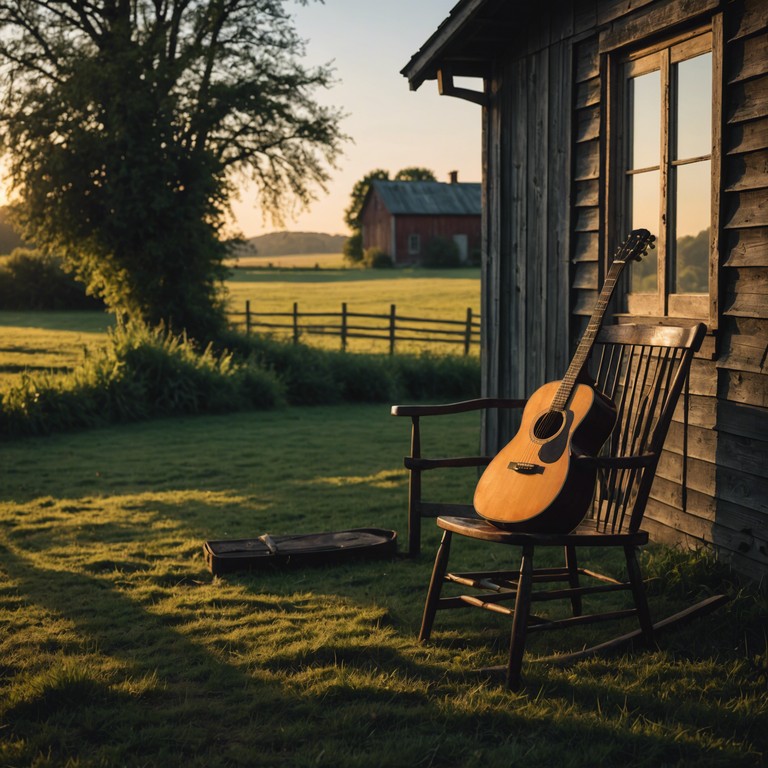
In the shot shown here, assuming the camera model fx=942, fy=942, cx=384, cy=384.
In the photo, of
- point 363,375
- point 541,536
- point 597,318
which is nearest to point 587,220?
point 597,318

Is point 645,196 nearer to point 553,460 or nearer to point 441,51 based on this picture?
point 553,460

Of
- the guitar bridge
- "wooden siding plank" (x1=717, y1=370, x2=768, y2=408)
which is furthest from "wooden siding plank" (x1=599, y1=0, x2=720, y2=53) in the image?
the guitar bridge

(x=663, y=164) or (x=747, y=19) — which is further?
(x=663, y=164)

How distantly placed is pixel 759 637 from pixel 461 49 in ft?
16.1

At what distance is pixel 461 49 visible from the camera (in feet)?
23.6

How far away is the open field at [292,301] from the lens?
869 inches

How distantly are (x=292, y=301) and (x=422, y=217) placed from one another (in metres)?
17.5

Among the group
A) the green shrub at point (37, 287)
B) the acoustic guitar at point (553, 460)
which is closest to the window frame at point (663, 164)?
the acoustic guitar at point (553, 460)

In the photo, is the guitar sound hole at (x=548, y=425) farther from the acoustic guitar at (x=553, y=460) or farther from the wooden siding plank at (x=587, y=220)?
the wooden siding plank at (x=587, y=220)

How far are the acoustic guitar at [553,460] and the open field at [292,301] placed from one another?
9.52m

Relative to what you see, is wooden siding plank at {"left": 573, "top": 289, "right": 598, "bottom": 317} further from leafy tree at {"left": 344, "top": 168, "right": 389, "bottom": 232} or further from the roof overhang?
leafy tree at {"left": 344, "top": 168, "right": 389, "bottom": 232}

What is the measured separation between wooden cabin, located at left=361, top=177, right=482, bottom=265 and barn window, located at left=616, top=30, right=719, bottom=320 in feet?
156

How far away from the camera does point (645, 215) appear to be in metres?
5.38

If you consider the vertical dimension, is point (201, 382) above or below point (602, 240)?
below
